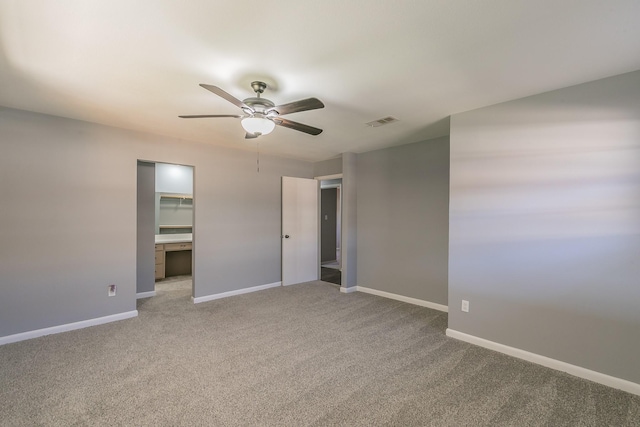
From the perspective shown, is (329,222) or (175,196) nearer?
(175,196)

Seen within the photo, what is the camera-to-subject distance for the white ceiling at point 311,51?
59.1 inches

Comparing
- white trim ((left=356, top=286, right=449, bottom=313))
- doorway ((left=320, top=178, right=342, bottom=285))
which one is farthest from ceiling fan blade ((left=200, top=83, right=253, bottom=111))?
doorway ((left=320, top=178, right=342, bottom=285))

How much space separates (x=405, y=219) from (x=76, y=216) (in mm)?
4358

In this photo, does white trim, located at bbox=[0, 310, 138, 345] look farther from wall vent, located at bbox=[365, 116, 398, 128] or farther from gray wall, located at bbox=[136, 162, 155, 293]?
wall vent, located at bbox=[365, 116, 398, 128]

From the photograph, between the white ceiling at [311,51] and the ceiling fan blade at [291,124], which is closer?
the white ceiling at [311,51]

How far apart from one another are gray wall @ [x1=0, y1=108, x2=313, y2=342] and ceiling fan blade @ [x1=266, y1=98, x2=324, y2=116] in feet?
8.33

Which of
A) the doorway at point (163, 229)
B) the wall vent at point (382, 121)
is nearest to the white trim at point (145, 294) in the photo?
the doorway at point (163, 229)

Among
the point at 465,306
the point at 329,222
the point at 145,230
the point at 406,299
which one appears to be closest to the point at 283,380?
the point at 465,306

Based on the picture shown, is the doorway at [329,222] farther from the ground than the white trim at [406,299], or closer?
farther from the ground

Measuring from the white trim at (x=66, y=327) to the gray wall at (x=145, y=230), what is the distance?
0.93 metres

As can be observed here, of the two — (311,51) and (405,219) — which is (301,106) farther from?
(405,219)

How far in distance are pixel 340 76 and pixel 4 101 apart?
11.0ft

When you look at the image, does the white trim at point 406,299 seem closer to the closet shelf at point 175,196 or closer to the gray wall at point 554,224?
the gray wall at point 554,224

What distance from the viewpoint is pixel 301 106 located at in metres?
2.10
